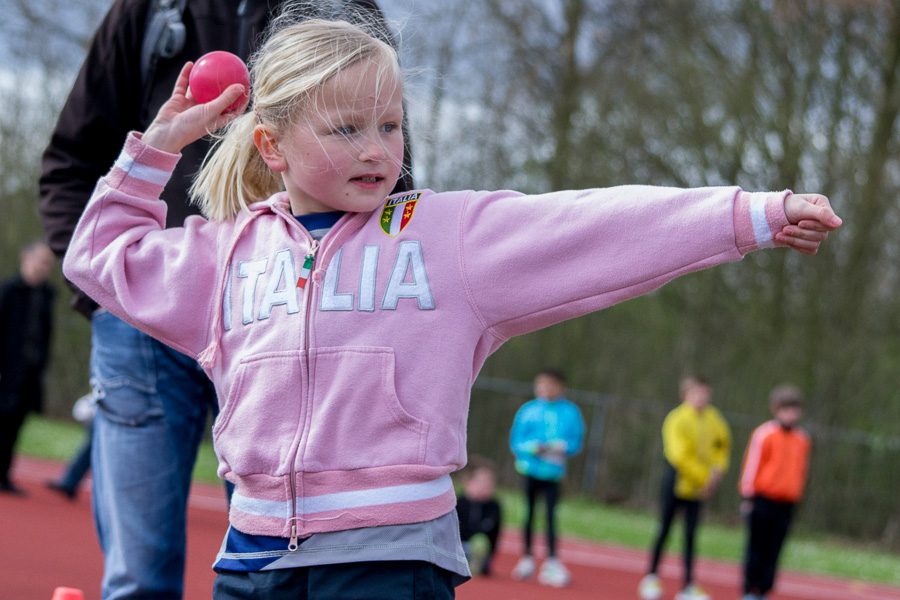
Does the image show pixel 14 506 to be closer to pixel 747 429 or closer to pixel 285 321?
pixel 285 321

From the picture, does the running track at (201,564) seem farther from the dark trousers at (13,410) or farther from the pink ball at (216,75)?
the pink ball at (216,75)

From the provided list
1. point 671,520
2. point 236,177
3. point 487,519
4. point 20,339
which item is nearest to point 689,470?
point 671,520

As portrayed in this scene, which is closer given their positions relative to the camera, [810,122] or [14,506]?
[14,506]

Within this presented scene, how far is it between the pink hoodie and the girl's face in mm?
61

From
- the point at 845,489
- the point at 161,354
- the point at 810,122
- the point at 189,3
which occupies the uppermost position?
the point at 810,122

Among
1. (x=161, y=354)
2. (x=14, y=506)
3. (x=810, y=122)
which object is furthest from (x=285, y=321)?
(x=810, y=122)

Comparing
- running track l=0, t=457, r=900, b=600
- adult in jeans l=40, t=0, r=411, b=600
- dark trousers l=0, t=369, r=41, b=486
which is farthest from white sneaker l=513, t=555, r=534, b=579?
adult in jeans l=40, t=0, r=411, b=600

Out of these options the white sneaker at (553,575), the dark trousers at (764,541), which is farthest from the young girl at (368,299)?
the dark trousers at (764,541)

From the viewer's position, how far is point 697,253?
76.3 inches

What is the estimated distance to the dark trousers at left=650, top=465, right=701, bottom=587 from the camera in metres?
8.54

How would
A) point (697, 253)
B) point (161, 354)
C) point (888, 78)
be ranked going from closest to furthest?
point (697, 253) < point (161, 354) < point (888, 78)

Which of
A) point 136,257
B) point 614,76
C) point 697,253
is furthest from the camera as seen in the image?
point 614,76

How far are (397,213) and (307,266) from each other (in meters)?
A: 0.20

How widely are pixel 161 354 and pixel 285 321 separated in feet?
2.26
